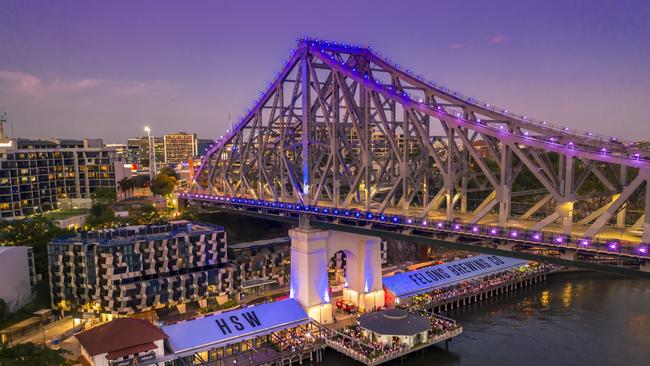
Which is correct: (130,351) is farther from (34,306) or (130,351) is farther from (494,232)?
(494,232)

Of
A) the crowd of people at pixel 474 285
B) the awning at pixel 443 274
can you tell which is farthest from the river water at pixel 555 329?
the awning at pixel 443 274

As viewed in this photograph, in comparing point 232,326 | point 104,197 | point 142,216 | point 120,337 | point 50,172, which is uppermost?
point 50,172

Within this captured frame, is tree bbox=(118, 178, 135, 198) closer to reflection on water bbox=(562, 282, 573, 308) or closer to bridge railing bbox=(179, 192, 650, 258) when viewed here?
bridge railing bbox=(179, 192, 650, 258)

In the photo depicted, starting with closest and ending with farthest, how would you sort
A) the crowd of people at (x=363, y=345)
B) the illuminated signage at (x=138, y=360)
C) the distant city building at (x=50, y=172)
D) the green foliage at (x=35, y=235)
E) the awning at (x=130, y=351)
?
the awning at (x=130, y=351)
the illuminated signage at (x=138, y=360)
the crowd of people at (x=363, y=345)
the green foliage at (x=35, y=235)
the distant city building at (x=50, y=172)

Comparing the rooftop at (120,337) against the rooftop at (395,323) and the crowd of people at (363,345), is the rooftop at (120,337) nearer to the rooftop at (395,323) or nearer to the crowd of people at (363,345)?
the crowd of people at (363,345)

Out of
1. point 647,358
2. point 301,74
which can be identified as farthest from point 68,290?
point 647,358

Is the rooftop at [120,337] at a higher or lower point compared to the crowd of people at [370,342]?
higher

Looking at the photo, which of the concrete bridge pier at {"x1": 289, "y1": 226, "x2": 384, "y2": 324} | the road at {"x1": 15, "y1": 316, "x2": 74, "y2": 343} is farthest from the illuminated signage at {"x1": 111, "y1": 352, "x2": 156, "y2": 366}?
the concrete bridge pier at {"x1": 289, "y1": 226, "x2": 384, "y2": 324}

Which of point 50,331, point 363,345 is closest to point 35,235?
point 50,331
